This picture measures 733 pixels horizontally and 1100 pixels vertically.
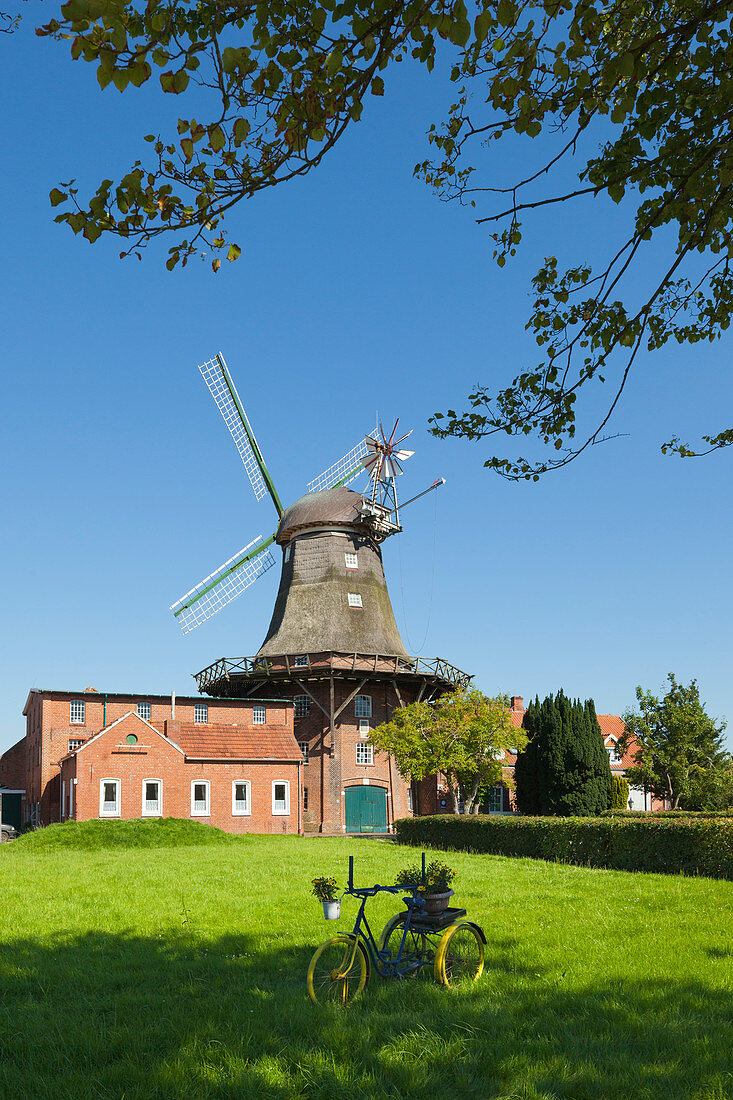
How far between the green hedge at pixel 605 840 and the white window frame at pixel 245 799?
11.7 metres

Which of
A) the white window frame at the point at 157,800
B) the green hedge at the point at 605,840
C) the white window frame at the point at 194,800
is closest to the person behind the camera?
the green hedge at the point at 605,840

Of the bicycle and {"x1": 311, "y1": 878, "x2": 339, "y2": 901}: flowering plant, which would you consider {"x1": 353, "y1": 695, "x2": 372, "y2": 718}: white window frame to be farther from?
{"x1": 311, "y1": 878, "x2": 339, "y2": 901}: flowering plant

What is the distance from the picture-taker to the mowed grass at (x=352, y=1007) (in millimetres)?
6031

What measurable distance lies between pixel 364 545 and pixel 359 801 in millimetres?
12974

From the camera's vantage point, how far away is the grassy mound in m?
27.6

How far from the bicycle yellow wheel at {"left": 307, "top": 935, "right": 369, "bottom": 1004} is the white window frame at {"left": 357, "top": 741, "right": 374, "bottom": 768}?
3168 cm

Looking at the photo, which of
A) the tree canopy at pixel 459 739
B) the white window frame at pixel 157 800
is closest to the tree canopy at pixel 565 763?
the tree canopy at pixel 459 739

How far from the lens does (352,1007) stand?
7.67 meters

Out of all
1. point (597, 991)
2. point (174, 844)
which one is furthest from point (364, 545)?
point (597, 991)

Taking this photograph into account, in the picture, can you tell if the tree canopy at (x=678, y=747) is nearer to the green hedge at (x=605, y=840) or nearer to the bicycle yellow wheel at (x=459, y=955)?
the green hedge at (x=605, y=840)

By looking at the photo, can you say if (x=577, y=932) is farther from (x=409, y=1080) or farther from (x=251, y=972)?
(x=409, y=1080)

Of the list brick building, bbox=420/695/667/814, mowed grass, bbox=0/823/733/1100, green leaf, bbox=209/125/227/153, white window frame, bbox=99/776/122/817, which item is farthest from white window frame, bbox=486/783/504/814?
green leaf, bbox=209/125/227/153

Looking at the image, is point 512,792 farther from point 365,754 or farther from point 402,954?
point 402,954

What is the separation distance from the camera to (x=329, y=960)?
912 cm
